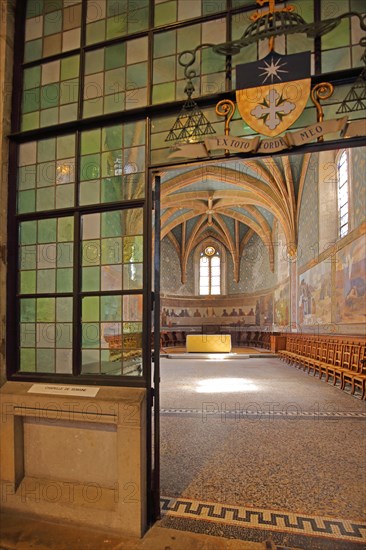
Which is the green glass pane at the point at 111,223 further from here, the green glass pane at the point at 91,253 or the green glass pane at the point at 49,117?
the green glass pane at the point at 49,117

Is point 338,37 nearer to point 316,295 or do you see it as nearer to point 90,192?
point 90,192

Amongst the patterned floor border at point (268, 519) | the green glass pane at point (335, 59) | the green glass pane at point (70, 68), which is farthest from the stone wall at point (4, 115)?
the green glass pane at point (335, 59)

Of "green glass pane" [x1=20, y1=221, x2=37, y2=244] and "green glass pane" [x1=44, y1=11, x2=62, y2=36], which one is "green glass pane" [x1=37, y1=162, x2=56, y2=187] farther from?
"green glass pane" [x1=44, y1=11, x2=62, y2=36]

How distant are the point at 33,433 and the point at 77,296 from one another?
1.26m

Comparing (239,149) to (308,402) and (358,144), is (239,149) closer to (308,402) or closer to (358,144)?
(358,144)

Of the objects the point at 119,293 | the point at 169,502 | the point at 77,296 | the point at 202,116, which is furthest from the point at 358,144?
the point at 169,502

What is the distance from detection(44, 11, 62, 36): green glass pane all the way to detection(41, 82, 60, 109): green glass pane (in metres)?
0.54

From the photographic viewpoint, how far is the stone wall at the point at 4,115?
132 inches

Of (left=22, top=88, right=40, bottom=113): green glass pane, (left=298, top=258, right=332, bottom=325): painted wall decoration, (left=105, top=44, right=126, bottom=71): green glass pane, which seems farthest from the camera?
(left=298, top=258, right=332, bottom=325): painted wall decoration

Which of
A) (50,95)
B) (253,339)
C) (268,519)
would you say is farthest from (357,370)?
(253,339)

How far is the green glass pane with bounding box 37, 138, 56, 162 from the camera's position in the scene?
3432 millimetres

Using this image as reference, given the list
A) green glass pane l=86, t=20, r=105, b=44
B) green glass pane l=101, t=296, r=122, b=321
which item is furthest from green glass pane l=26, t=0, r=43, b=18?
green glass pane l=101, t=296, r=122, b=321

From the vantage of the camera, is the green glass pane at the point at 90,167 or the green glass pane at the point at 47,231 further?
the green glass pane at the point at 47,231

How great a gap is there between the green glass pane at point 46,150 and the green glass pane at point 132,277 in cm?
133
